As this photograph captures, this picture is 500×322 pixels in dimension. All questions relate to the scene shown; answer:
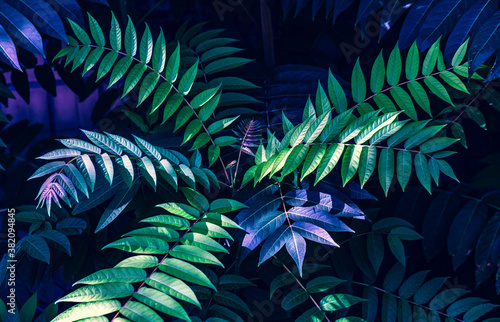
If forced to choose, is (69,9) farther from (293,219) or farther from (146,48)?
(293,219)

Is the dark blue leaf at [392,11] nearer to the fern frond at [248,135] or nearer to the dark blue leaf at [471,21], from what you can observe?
the dark blue leaf at [471,21]

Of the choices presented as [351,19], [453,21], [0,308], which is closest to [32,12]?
[0,308]

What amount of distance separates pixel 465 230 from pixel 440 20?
51 cm

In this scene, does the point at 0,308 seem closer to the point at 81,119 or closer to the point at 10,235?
the point at 10,235

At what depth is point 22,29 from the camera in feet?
3.33

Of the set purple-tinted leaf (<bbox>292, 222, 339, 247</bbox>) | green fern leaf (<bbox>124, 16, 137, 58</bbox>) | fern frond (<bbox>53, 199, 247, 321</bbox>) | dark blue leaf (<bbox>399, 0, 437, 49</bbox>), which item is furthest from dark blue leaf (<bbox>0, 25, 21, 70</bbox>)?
dark blue leaf (<bbox>399, 0, 437, 49</bbox>)

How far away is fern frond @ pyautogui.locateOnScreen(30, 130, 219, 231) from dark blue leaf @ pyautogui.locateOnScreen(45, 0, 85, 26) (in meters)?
0.38

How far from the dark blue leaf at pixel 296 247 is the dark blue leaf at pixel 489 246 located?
0.55m

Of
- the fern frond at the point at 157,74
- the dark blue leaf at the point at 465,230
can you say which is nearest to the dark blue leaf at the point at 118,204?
the fern frond at the point at 157,74

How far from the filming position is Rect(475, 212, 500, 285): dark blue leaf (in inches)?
45.6

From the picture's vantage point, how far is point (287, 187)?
3.70 ft

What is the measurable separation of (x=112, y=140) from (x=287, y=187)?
42 cm

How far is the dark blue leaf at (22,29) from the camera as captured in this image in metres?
1.01

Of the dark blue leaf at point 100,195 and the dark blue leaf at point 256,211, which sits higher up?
the dark blue leaf at point 100,195
